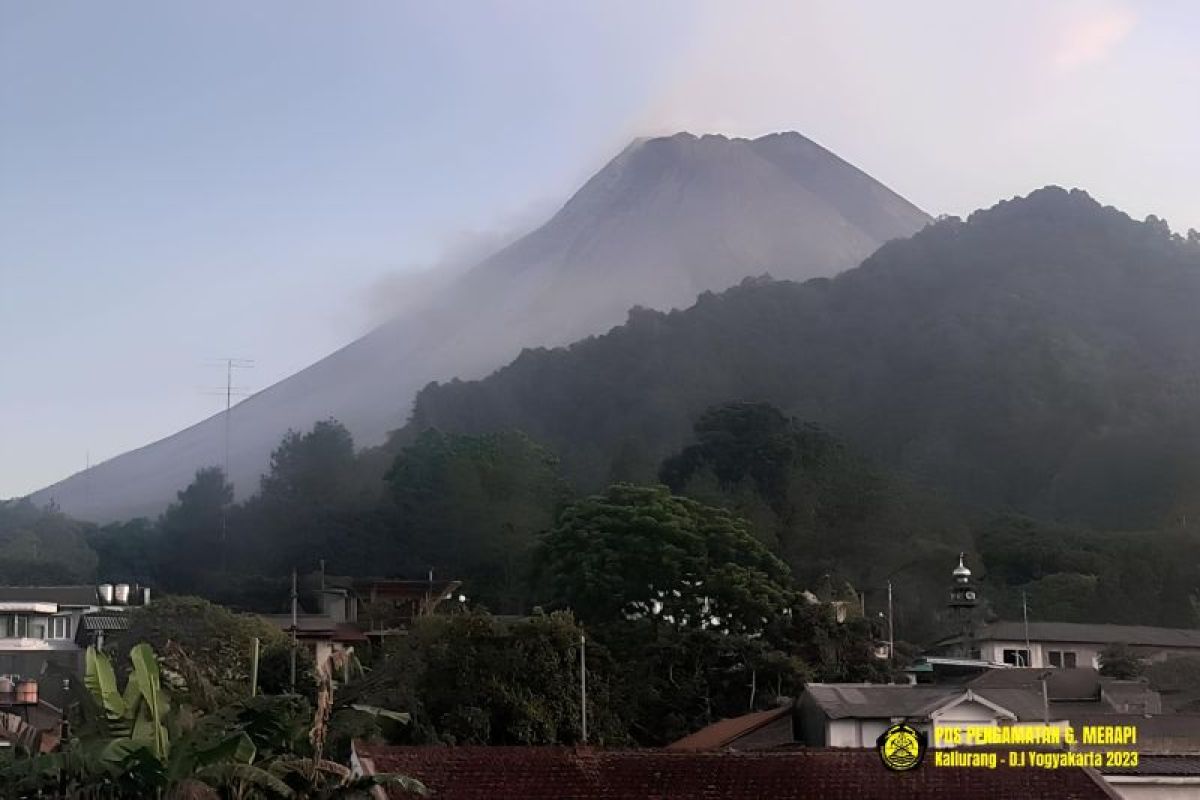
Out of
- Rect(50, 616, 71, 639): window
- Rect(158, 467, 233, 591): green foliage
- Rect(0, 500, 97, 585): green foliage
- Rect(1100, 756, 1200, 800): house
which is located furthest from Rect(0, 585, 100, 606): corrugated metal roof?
Rect(1100, 756, 1200, 800): house

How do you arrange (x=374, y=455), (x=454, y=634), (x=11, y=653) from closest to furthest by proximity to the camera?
(x=454, y=634)
(x=11, y=653)
(x=374, y=455)

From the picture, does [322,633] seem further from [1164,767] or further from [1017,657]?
[1164,767]

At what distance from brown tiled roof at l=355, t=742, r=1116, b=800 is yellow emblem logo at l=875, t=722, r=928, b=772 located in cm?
15

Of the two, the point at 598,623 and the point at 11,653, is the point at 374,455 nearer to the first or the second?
the point at 11,653

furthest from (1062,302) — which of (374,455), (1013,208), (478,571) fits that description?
(478,571)

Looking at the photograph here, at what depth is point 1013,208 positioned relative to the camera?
18388 cm

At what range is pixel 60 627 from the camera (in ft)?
185

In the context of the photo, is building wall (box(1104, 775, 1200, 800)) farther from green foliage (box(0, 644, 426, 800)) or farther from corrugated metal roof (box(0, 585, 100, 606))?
corrugated metal roof (box(0, 585, 100, 606))

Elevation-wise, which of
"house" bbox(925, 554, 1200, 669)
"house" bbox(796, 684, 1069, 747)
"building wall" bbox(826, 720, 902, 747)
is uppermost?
"house" bbox(925, 554, 1200, 669)

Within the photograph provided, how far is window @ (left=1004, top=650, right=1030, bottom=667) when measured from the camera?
60.3 meters

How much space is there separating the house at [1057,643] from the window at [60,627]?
100 ft

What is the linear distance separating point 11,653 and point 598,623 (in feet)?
66.3

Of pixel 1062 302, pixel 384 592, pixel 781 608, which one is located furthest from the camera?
pixel 1062 302

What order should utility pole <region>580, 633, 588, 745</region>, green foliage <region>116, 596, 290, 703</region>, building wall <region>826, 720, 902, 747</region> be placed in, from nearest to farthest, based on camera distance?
building wall <region>826, 720, 902, 747</region> → utility pole <region>580, 633, 588, 745</region> → green foliage <region>116, 596, 290, 703</region>
